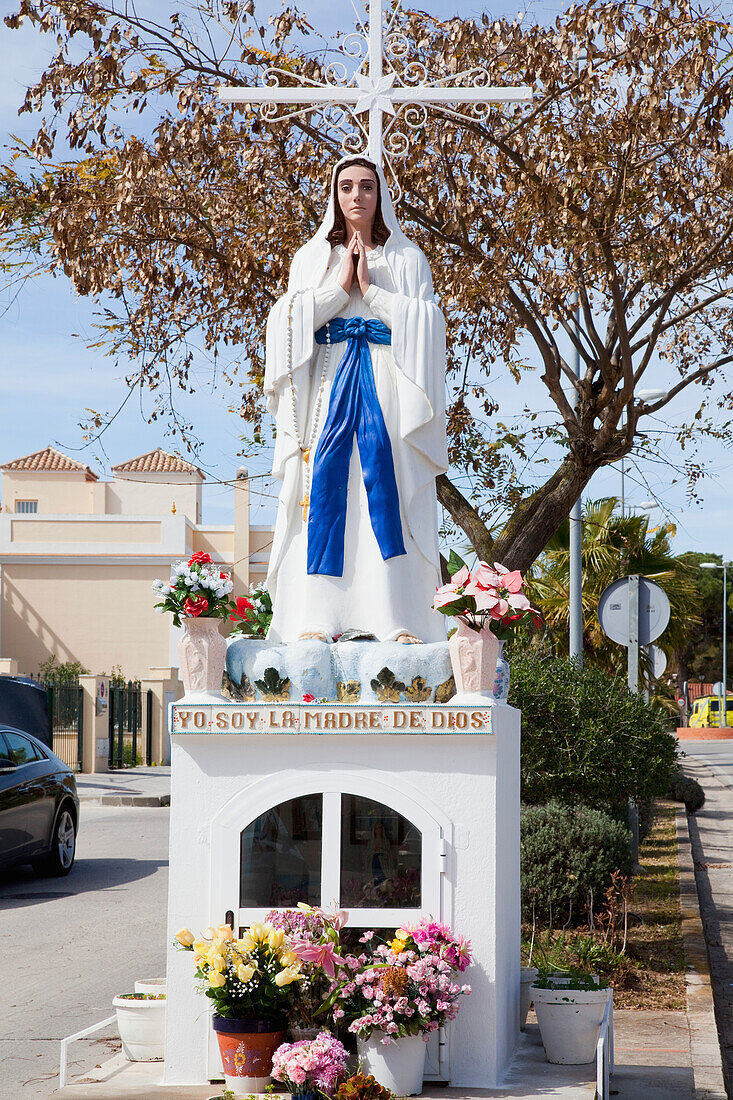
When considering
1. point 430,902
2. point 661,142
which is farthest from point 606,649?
Answer: point 430,902

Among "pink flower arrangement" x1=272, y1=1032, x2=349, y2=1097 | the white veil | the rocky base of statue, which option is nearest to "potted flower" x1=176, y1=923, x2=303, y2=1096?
"pink flower arrangement" x1=272, y1=1032, x2=349, y2=1097

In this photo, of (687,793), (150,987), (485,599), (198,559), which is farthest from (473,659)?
(687,793)

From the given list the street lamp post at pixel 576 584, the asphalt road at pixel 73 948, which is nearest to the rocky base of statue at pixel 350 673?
the asphalt road at pixel 73 948

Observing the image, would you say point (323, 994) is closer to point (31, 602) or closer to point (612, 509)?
point (612, 509)

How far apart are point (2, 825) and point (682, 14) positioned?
964 centimetres

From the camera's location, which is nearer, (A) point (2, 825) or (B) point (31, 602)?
(A) point (2, 825)

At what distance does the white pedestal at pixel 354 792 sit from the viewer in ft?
18.0

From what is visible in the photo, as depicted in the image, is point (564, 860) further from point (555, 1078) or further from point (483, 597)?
point (483, 597)

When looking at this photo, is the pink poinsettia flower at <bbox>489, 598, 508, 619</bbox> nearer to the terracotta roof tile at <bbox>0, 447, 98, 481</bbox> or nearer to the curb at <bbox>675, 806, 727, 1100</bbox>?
the curb at <bbox>675, 806, 727, 1100</bbox>

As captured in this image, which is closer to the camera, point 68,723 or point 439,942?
point 439,942

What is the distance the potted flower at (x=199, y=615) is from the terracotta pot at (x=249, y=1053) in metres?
1.42

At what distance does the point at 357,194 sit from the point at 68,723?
2169 cm

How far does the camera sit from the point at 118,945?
10.3m

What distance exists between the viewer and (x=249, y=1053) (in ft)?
17.0
